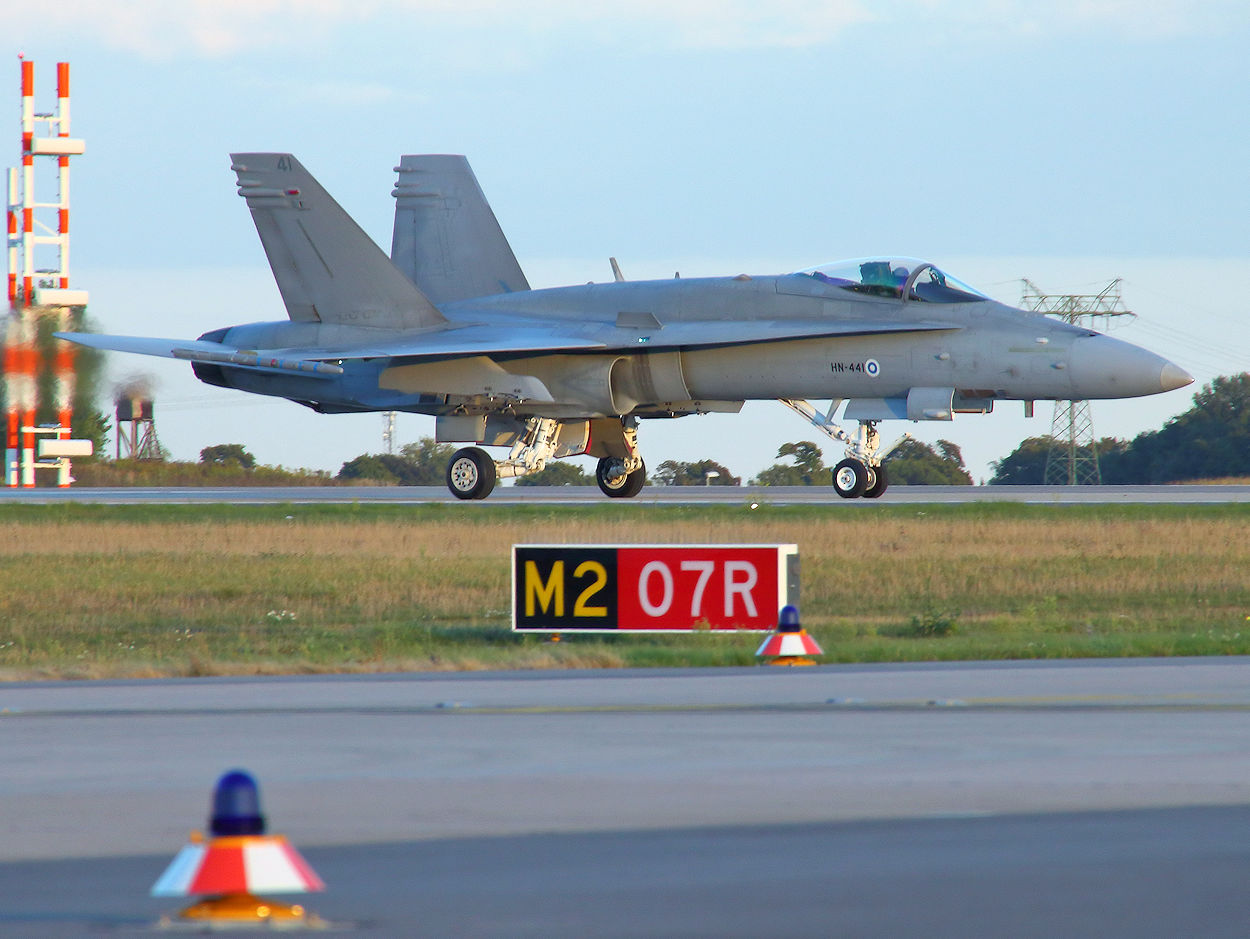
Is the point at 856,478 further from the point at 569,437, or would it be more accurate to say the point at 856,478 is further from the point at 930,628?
the point at 930,628

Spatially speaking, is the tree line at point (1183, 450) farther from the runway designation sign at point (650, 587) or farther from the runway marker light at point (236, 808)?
the runway marker light at point (236, 808)

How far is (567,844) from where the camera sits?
5.62 meters

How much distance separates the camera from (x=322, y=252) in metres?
27.9

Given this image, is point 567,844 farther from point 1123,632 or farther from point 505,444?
point 505,444

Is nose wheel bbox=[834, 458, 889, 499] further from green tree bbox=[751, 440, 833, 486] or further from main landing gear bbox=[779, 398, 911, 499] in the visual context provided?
green tree bbox=[751, 440, 833, 486]

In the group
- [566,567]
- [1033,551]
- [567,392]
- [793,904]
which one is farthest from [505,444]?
[793,904]

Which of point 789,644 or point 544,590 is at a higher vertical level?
point 544,590

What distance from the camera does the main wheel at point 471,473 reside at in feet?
92.8

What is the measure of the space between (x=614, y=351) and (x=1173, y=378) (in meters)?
8.01

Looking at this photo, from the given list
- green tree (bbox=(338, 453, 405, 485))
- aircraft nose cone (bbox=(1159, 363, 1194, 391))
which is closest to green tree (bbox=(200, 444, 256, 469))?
green tree (bbox=(338, 453, 405, 485))

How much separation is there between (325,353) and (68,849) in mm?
21973

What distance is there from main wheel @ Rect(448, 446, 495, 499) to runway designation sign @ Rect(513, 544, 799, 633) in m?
14.0

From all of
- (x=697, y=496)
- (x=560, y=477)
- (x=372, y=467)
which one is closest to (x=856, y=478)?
(x=697, y=496)

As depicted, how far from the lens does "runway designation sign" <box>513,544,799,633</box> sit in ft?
45.6
